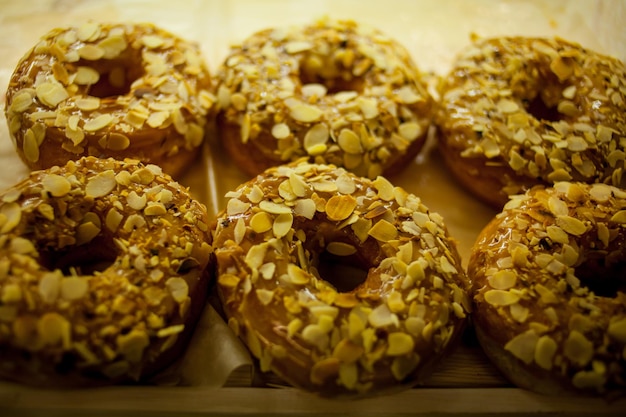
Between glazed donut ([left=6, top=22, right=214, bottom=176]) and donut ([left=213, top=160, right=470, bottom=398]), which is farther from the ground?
glazed donut ([left=6, top=22, right=214, bottom=176])

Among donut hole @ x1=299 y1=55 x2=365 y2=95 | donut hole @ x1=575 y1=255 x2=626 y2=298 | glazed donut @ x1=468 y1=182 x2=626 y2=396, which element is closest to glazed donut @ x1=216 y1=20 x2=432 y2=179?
donut hole @ x1=299 y1=55 x2=365 y2=95

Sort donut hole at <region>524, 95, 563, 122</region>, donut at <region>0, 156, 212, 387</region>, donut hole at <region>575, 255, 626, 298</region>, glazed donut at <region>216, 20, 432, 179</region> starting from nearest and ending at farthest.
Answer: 1. donut at <region>0, 156, 212, 387</region>
2. donut hole at <region>575, 255, 626, 298</region>
3. glazed donut at <region>216, 20, 432, 179</region>
4. donut hole at <region>524, 95, 563, 122</region>

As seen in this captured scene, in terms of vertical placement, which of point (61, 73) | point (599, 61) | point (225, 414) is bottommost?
point (225, 414)

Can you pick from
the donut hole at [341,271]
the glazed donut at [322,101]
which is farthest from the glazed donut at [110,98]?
the donut hole at [341,271]

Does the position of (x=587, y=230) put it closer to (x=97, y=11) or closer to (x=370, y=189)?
(x=370, y=189)

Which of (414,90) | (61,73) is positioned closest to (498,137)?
(414,90)

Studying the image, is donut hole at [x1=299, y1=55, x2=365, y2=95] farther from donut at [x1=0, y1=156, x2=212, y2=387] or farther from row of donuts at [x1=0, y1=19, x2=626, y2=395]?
donut at [x1=0, y1=156, x2=212, y2=387]

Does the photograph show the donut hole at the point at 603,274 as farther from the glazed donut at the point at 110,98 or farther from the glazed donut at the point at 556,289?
the glazed donut at the point at 110,98
